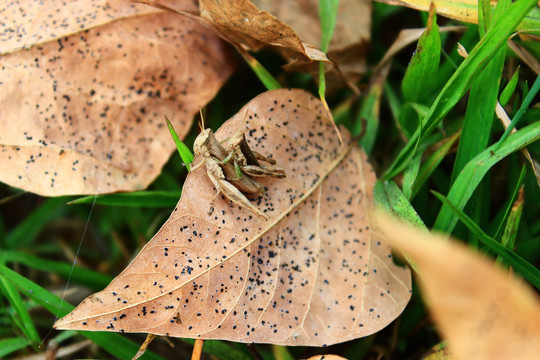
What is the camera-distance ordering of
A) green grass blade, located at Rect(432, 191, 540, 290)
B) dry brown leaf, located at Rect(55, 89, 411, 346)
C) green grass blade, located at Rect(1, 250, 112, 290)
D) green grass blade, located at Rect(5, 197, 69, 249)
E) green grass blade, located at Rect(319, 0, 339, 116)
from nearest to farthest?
dry brown leaf, located at Rect(55, 89, 411, 346), green grass blade, located at Rect(432, 191, 540, 290), green grass blade, located at Rect(319, 0, 339, 116), green grass blade, located at Rect(1, 250, 112, 290), green grass blade, located at Rect(5, 197, 69, 249)

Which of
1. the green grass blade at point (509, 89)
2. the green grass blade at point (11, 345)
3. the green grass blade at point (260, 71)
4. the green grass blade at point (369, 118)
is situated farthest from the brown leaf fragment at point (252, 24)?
the green grass blade at point (11, 345)

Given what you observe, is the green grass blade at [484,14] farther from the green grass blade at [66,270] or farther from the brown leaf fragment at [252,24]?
the green grass blade at [66,270]

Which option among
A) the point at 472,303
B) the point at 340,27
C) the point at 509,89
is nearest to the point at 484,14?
the point at 509,89

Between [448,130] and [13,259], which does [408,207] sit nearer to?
[448,130]

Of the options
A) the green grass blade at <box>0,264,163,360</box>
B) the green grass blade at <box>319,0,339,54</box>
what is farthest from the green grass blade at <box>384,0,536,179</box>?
the green grass blade at <box>0,264,163,360</box>

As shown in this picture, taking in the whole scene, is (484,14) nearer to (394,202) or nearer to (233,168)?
(394,202)

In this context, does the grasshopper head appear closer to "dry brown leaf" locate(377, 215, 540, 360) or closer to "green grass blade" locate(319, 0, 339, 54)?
"green grass blade" locate(319, 0, 339, 54)
